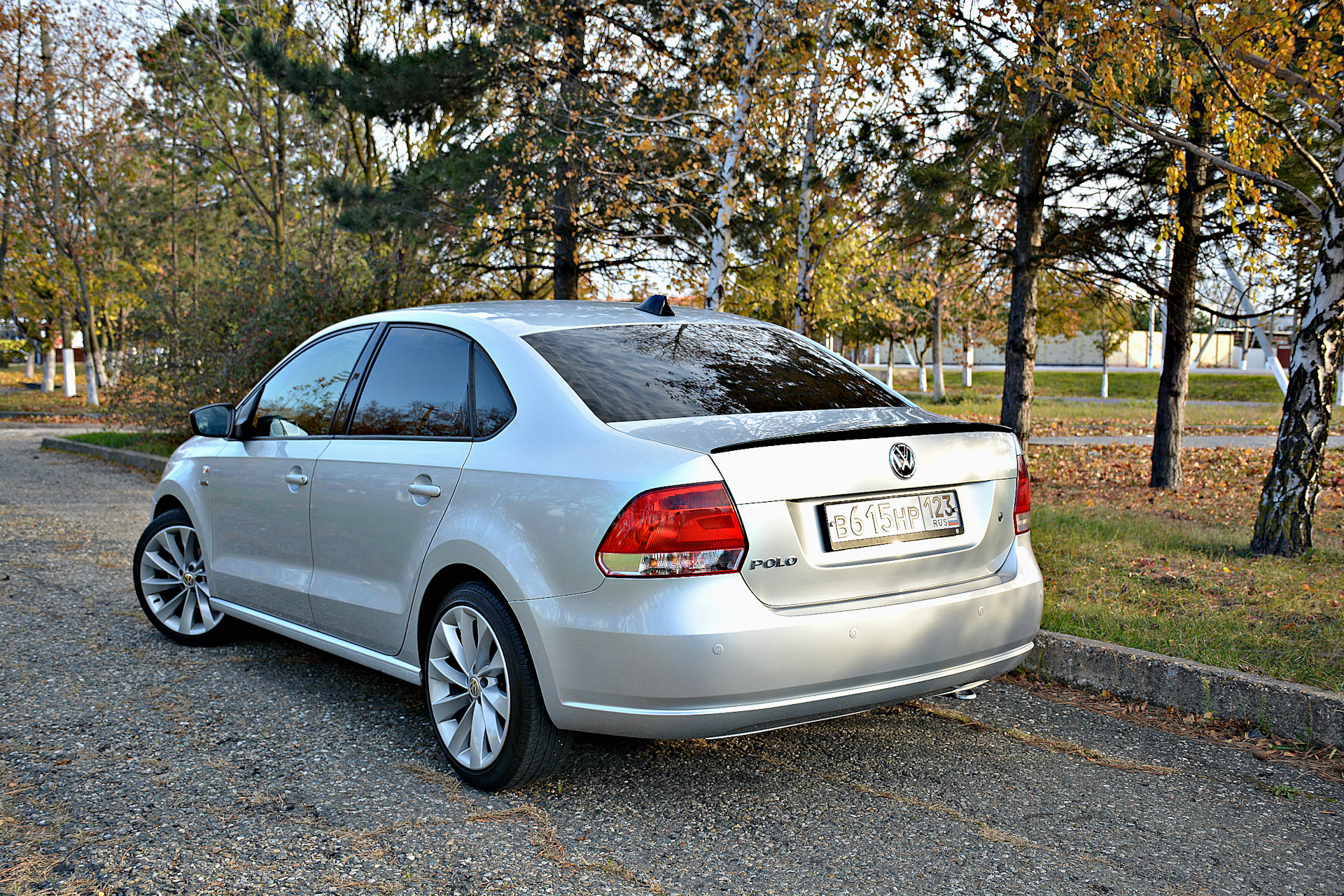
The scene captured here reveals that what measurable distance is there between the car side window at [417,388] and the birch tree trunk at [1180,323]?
8473 millimetres

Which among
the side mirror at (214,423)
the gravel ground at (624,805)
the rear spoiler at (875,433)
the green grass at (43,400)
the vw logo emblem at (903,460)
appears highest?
the rear spoiler at (875,433)

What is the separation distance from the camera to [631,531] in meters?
2.97

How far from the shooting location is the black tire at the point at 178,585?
5.23 metres

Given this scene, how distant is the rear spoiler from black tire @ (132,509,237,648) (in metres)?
3.20

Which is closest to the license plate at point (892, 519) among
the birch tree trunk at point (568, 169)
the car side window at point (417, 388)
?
the car side window at point (417, 388)

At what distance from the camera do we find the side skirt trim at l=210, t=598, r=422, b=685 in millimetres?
3818

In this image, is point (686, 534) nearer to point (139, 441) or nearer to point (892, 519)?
point (892, 519)

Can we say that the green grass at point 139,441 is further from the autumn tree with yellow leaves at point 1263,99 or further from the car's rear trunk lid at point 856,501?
the car's rear trunk lid at point 856,501

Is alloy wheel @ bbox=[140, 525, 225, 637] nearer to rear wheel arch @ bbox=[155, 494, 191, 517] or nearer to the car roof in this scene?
rear wheel arch @ bbox=[155, 494, 191, 517]

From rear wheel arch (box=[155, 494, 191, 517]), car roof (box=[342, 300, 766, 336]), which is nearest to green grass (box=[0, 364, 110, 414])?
rear wheel arch (box=[155, 494, 191, 517])

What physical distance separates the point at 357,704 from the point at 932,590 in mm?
2458

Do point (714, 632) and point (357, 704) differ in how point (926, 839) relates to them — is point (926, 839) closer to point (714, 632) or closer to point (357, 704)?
point (714, 632)

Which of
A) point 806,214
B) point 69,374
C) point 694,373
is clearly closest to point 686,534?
point 694,373

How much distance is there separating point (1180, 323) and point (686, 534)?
9.75m
